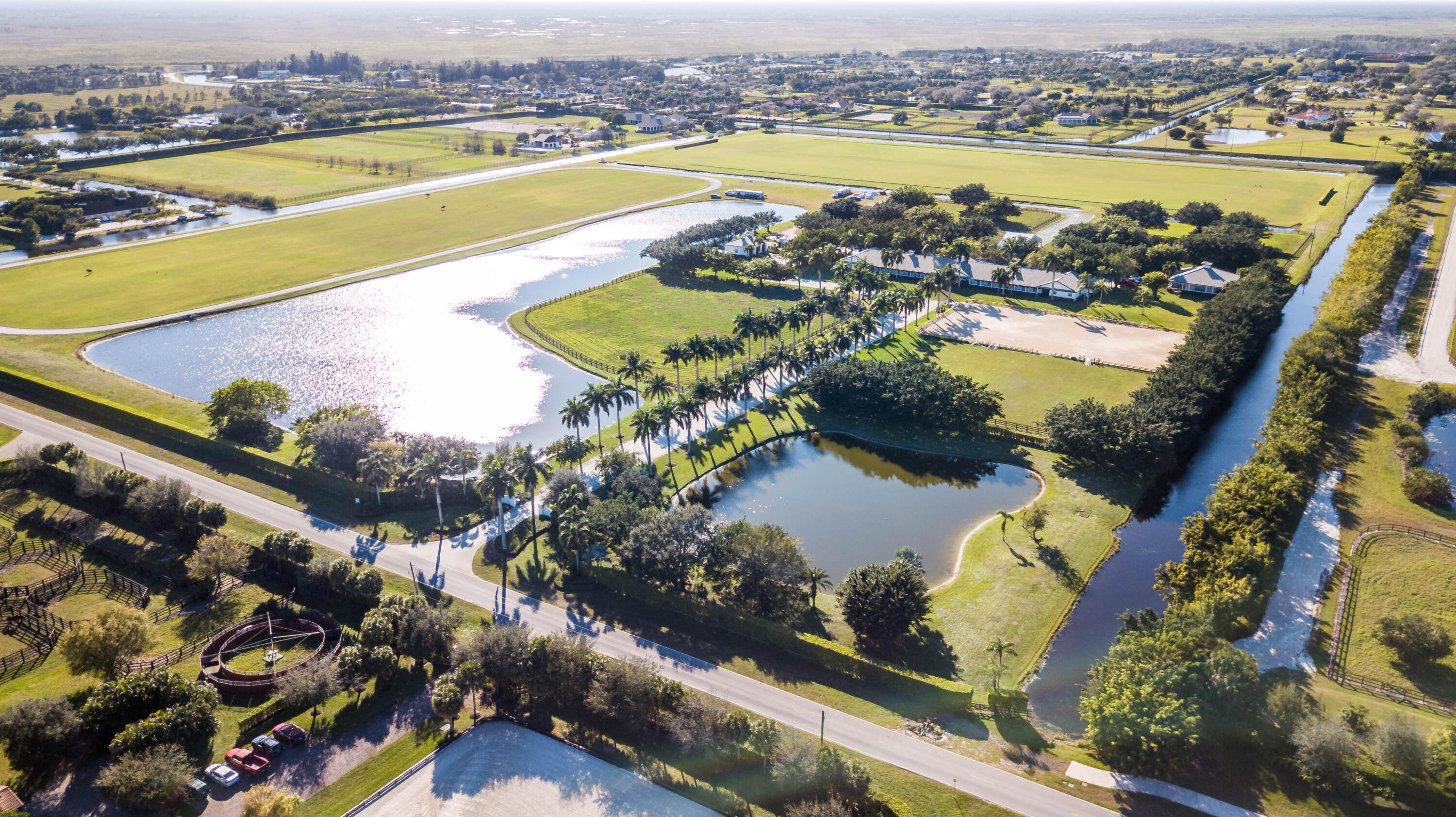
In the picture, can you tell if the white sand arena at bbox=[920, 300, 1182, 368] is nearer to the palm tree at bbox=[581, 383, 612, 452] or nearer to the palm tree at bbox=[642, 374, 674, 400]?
the palm tree at bbox=[642, 374, 674, 400]

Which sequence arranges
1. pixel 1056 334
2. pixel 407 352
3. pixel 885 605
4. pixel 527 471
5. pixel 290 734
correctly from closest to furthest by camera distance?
pixel 290 734 → pixel 885 605 → pixel 527 471 → pixel 407 352 → pixel 1056 334

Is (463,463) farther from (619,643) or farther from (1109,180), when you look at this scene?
(1109,180)

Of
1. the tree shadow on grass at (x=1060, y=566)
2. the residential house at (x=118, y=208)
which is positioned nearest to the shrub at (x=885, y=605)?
the tree shadow on grass at (x=1060, y=566)

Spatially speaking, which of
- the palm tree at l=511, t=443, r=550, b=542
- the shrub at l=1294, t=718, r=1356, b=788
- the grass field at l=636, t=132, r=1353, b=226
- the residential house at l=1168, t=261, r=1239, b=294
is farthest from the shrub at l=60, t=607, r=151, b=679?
the grass field at l=636, t=132, r=1353, b=226

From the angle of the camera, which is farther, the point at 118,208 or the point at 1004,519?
the point at 118,208

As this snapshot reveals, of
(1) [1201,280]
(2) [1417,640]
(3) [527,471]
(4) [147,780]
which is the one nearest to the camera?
(4) [147,780]

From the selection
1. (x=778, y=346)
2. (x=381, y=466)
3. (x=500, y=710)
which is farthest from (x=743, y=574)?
(x=778, y=346)

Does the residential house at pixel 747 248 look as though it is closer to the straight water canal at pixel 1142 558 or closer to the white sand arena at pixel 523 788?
the straight water canal at pixel 1142 558

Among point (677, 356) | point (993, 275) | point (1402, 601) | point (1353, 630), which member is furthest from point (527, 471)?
point (993, 275)
